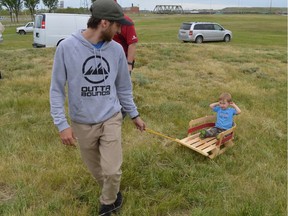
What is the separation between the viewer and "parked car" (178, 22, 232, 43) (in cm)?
2556

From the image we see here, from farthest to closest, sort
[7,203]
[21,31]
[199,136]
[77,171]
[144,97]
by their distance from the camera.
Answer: [21,31] → [144,97] → [199,136] → [77,171] → [7,203]

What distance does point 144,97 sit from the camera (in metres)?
7.47

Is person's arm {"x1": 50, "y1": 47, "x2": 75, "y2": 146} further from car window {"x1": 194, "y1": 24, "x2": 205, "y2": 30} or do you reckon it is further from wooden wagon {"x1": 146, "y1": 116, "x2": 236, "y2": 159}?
car window {"x1": 194, "y1": 24, "x2": 205, "y2": 30}

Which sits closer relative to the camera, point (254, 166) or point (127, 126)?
point (254, 166)

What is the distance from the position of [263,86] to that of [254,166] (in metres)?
5.07

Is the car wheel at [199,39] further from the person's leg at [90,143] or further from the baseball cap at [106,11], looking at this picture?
the baseball cap at [106,11]

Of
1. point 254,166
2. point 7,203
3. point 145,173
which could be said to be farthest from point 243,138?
point 7,203

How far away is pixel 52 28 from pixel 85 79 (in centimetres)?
1680

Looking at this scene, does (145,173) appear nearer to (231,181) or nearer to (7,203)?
(231,181)

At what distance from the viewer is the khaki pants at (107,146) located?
9.50 feet

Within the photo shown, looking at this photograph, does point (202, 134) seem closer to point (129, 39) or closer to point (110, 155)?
point (129, 39)

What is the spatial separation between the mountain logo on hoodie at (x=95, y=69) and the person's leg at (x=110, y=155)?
1.20 ft

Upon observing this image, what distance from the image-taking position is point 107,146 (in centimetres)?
293

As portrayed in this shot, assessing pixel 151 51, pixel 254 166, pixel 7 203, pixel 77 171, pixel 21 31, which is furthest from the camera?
pixel 21 31
